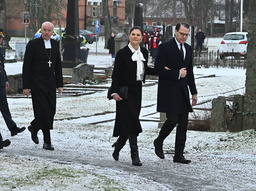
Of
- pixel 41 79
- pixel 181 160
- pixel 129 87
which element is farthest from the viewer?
pixel 41 79

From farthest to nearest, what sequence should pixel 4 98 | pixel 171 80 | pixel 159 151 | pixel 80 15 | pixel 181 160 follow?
pixel 80 15, pixel 4 98, pixel 159 151, pixel 181 160, pixel 171 80

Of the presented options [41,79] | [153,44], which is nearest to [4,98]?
[41,79]

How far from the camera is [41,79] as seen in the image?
10.4 meters

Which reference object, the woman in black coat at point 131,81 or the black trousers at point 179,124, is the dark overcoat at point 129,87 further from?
the black trousers at point 179,124

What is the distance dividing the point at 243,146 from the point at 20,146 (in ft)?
10.2

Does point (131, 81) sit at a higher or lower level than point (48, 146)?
higher

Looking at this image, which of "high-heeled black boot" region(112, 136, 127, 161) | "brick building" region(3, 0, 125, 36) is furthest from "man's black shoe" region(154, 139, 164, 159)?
"brick building" region(3, 0, 125, 36)

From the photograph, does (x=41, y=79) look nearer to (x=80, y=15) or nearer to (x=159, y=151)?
(x=159, y=151)

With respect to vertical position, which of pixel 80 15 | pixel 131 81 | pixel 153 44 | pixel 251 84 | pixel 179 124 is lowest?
pixel 153 44

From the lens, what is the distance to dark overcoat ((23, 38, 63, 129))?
34.1 ft

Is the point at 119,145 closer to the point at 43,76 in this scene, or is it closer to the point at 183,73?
the point at 183,73

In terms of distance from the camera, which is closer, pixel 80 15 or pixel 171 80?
pixel 171 80

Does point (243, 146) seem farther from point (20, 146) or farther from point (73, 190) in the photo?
point (73, 190)

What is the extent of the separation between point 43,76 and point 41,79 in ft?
0.17
